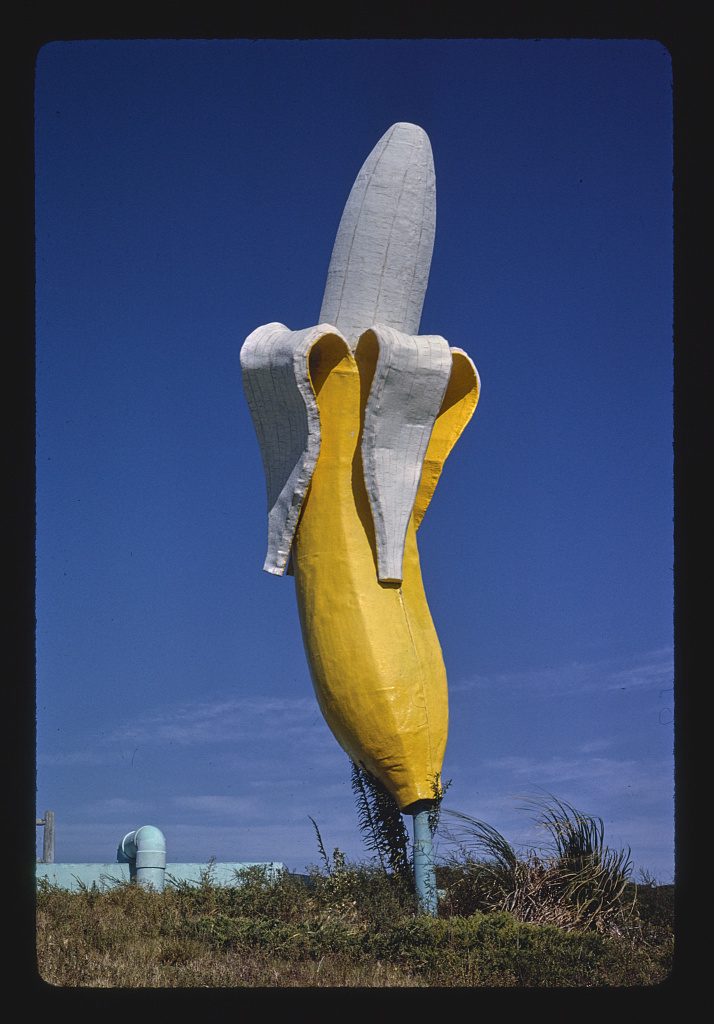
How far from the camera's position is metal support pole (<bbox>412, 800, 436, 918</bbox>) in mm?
10781

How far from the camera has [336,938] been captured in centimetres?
987

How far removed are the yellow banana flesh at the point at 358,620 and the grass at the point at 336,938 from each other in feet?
3.55

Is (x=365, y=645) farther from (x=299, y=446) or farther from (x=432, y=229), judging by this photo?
(x=432, y=229)

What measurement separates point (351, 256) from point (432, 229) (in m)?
0.95

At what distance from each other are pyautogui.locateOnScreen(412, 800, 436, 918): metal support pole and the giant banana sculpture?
12 centimetres

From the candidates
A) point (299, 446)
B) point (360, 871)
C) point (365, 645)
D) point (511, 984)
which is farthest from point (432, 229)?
point (511, 984)

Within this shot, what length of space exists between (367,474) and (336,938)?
4.19 m

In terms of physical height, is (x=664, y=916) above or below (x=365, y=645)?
below

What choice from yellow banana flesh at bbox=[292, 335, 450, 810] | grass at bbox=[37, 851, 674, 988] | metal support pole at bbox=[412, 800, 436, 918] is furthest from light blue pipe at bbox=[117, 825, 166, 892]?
metal support pole at bbox=[412, 800, 436, 918]

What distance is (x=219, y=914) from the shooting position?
1093 cm

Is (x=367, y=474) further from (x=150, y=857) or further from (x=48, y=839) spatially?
(x=48, y=839)

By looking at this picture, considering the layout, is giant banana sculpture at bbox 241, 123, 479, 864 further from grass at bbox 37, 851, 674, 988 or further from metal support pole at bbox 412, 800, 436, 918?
grass at bbox 37, 851, 674, 988

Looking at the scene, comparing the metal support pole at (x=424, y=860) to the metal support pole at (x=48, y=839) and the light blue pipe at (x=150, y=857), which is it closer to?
the light blue pipe at (x=150, y=857)
